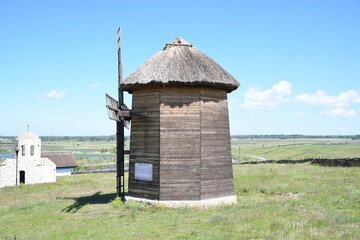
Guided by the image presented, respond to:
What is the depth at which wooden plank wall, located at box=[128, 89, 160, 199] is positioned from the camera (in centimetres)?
1320

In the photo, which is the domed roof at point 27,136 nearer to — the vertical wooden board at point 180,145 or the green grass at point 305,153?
the vertical wooden board at point 180,145

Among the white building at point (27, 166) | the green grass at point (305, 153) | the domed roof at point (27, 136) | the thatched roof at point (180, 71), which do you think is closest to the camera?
the thatched roof at point (180, 71)

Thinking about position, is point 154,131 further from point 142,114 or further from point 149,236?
point 149,236

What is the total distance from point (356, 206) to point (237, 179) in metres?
11.4

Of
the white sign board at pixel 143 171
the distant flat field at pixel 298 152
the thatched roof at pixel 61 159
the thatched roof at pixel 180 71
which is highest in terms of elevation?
the thatched roof at pixel 180 71

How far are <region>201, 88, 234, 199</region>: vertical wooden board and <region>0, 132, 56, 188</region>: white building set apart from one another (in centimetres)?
2779

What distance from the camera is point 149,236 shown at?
8766mm

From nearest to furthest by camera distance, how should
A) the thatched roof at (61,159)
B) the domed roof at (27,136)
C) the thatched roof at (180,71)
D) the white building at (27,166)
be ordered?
the thatched roof at (180,71) → the domed roof at (27,136) → the white building at (27,166) → the thatched roof at (61,159)

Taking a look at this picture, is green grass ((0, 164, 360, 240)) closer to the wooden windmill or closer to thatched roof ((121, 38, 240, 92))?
the wooden windmill

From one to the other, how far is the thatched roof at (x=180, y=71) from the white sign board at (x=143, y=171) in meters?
3.10

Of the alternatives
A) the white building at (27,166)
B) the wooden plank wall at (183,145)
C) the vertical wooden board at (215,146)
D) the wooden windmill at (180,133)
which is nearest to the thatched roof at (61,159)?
the white building at (27,166)

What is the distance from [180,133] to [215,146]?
1.51m

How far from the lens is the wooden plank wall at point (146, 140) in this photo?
1320cm

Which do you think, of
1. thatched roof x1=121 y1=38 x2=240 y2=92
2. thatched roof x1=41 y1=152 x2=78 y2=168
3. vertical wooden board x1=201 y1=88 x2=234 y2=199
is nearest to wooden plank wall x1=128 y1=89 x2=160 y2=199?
thatched roof x1=121 y1=38 x2=240 y2=92
